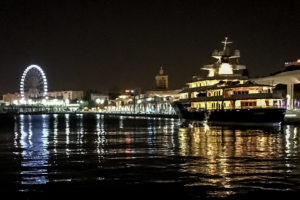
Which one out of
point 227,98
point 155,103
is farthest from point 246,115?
point 155,103

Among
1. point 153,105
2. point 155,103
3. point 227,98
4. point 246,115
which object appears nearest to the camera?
point 246,115

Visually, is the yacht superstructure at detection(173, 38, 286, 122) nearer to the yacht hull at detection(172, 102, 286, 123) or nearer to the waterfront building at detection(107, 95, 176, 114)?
the yacht hull at detection(172, 102, 286, 123)

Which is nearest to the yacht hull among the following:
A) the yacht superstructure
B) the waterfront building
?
the yacht superstructure

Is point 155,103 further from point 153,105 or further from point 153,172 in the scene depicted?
point 153,172

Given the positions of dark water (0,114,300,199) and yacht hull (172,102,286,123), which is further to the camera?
yacht hull (172,102,286,123)

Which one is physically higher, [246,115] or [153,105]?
[153,105]

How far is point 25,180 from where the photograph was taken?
15.8m

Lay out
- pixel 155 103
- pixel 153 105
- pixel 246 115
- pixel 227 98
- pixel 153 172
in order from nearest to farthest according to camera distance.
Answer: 1. pixel 153 172
2. pixel 246 115
3. pixel 227 98
4. pixel 155 103
5. pixel 153 105

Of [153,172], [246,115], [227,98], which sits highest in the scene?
[227,98]

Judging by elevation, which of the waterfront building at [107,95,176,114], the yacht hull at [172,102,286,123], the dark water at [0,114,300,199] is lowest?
the dark water at [0,114,300,199]

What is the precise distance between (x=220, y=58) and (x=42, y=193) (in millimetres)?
64999

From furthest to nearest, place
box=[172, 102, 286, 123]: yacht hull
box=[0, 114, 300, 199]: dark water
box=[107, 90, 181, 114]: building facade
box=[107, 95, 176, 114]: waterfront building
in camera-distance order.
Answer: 1. box=[107, 90, 181, 114]: building facade
2. box=[107, 95, 176, 114]: waterfront building
3. box=[172, 102, 286, 123]: yacht hull
4. box=[0, 114, 300, 199]: dark water

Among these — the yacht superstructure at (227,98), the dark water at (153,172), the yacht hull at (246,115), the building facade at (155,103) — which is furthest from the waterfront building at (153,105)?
the dark water at (153,172)

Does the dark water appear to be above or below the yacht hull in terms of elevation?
below
